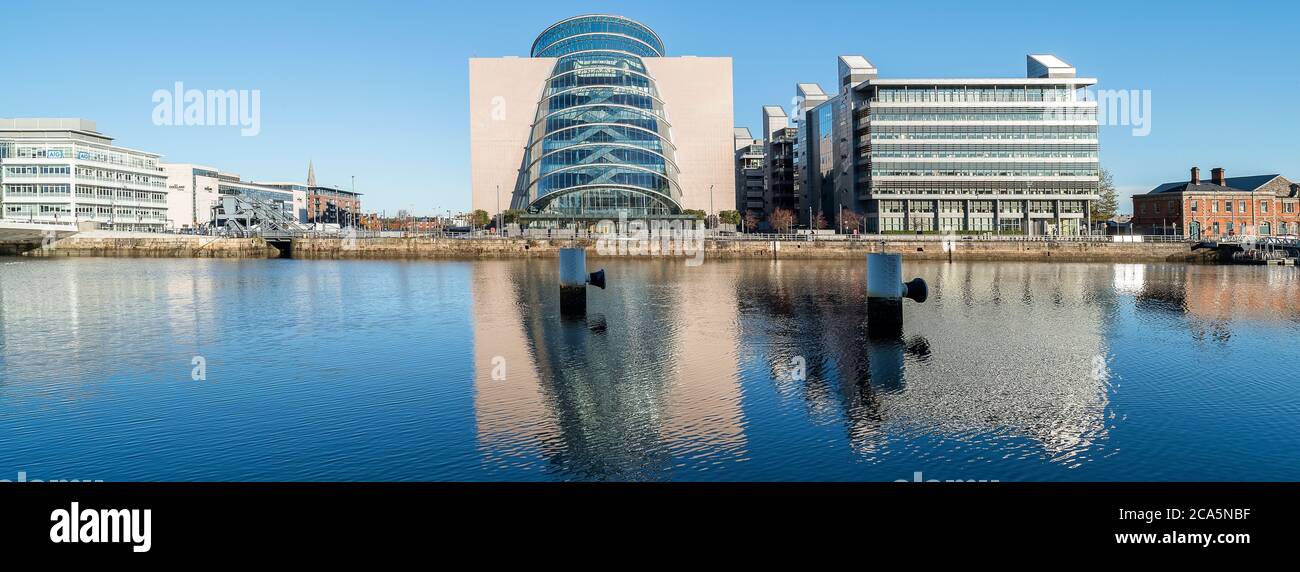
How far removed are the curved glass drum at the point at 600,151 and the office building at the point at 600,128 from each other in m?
0.12

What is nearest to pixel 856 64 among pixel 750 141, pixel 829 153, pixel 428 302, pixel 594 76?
pixel 829 153

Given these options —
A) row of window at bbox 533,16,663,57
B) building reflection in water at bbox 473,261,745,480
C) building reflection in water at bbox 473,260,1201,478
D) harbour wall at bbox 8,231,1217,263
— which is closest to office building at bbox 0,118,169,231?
harbour wall at bbox 8,231,1217,263

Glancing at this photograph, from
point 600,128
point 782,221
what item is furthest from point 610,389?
point 782,221

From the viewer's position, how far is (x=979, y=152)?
10919 cm

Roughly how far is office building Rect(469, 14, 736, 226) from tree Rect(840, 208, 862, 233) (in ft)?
48.8

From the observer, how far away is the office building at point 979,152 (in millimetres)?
108375

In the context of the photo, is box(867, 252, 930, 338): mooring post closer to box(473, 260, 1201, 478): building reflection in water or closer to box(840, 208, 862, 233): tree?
box(473, 260, 1201, 478): building reflection in water

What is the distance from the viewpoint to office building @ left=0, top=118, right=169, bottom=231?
383 feet

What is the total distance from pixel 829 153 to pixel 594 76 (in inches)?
1369

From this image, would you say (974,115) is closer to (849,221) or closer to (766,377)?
(849,221)

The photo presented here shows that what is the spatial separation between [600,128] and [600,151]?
8.76 ft

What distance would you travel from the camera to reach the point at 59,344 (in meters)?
25.4

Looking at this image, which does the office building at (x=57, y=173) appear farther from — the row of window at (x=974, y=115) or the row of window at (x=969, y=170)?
the row of window at (x=974, y=115)
